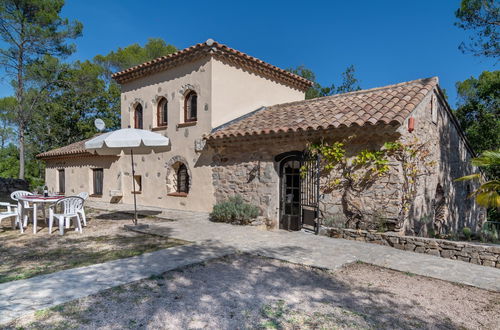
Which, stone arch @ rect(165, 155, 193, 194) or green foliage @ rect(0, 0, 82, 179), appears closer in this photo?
stone arch @ rect(165, 155, 193, 194)

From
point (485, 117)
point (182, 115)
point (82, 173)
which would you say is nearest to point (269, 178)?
point (182, 115)

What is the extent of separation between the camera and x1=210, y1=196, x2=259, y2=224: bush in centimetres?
839

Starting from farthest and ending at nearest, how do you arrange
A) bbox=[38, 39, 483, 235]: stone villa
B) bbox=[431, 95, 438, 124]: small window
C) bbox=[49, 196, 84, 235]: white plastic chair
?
bbox=[431, 95, 438, 124]: small window
bbox=[38, 39, 483, 235]: stone villa
bbox=[49, 196, 84, 235]: white plastic chair

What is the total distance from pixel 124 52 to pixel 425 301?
26.5 meters

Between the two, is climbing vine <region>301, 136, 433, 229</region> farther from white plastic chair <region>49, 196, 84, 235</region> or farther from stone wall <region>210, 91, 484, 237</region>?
white plastic chair <region>49, 196, 84, 235</region>

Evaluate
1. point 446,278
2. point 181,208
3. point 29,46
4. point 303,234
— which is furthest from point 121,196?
point 29,46

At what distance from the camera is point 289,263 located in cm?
503

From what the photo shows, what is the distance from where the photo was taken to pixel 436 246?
5.59 meters

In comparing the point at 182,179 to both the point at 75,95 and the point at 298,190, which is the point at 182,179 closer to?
the point at 298,190

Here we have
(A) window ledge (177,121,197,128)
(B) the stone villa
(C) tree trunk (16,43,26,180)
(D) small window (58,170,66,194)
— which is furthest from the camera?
(C) tree trunk (16,43,26,180)

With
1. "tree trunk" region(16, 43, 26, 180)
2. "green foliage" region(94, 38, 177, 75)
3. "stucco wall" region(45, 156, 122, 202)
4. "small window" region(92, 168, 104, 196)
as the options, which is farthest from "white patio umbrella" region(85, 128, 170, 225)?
"green foliage" region(94, 38, 177, 75)

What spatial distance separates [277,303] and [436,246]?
3785 mm

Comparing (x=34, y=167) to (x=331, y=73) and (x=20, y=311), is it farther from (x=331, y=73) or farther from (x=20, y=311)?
(x=20, y=311)

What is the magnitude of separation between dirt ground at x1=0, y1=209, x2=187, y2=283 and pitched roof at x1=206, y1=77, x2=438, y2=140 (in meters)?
3.99
